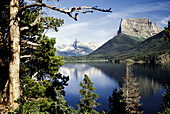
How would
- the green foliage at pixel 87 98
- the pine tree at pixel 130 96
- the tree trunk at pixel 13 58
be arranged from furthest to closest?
1. the green foliage at pixel 87 98
2. the pine tree at pixel 130 96
3. the tree trunk at pixel 13 58

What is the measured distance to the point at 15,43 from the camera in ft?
14.6

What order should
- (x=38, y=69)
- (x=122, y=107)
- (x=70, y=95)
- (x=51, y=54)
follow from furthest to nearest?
1. (x=70, y=95)
2. (x=122, y=107)
3. (x=51, y=54)
4. (x=38, y=69)

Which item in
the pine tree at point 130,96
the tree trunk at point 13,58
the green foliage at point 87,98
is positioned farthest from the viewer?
the green foliage at point 87,98

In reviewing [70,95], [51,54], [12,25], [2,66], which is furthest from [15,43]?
[70,95]

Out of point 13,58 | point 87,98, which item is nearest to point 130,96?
point 87,98

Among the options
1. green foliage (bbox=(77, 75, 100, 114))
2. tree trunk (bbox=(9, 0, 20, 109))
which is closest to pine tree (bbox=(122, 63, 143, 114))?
green foliage (bbox=(77, 75, 100, 114))

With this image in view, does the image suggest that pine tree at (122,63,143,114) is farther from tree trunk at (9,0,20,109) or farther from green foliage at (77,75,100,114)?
tree trunk at (9,0,20,109)

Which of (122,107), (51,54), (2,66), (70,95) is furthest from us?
(70,95)

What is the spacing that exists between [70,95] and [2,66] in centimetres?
6071

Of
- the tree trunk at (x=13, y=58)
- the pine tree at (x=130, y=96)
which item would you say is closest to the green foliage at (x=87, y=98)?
the pine tree at (x=130, y=96)

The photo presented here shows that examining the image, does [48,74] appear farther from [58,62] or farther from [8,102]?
[8,102]

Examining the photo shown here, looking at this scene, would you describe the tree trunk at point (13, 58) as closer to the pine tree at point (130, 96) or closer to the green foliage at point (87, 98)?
the green foliage at point (87, 98)

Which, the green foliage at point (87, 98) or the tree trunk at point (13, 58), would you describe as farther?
the green foliage at point (87, 98)

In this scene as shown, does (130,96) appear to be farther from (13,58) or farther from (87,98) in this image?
(13,58)
